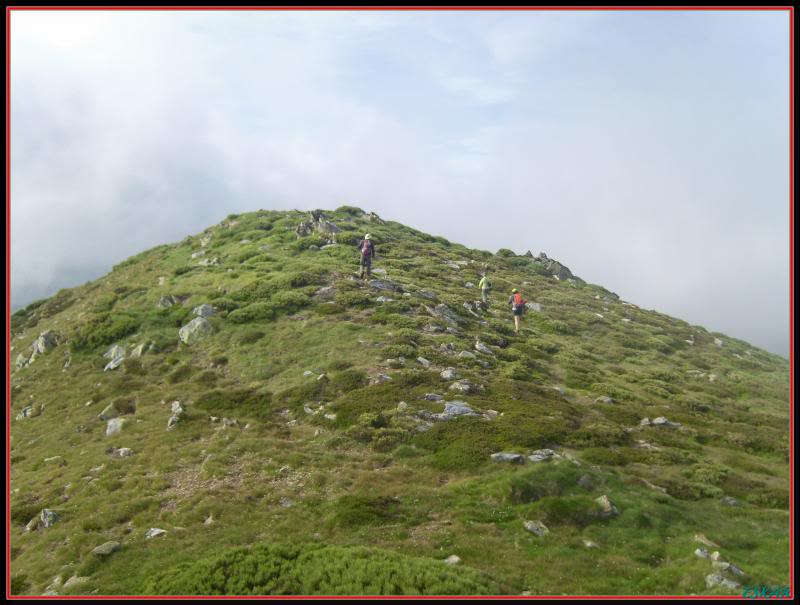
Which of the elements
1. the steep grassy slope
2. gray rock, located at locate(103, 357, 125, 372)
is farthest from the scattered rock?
gray rock, located at locate(103, 357, 125, 372)

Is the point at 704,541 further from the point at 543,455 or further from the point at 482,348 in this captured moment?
the point at 482,348

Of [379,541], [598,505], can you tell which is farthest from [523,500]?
[379,541]

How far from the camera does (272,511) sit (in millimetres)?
18750

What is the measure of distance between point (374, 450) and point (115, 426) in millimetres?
15534

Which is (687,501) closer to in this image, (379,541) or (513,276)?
(379,541)

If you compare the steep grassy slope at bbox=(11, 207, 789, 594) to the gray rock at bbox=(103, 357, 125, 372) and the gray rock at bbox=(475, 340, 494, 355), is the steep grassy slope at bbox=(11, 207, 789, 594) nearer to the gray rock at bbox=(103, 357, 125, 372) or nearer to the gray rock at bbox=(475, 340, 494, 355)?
the gray rock at bbox=(475, 340, 494, 355)

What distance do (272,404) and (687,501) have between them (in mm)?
20813

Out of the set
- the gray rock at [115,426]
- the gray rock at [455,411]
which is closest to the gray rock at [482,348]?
the gray rock at [455,411]

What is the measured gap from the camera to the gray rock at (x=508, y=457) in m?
21.3

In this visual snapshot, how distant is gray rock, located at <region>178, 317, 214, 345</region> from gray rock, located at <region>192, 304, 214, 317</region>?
2.99 ft

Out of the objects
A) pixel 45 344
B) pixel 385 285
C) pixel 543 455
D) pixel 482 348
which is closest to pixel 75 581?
pixel 543 455

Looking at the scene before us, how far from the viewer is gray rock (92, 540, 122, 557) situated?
1689cm

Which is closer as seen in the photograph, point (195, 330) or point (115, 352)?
point (115, 352)

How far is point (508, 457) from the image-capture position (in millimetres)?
21484
